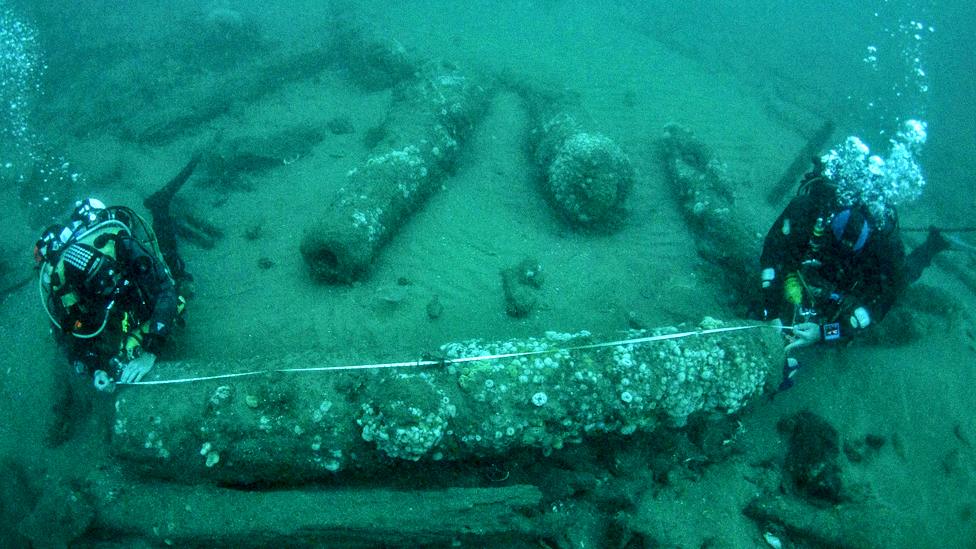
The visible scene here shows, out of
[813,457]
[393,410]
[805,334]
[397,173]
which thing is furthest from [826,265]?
[397,173]

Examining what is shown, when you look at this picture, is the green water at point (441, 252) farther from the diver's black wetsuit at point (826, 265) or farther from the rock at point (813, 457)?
the diver's black wetsuit at point (826, 265)

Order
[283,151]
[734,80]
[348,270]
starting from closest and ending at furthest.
→ [348,270], [283,151], [734,80]

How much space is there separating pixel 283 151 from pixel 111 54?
745cm

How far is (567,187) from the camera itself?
6.23m

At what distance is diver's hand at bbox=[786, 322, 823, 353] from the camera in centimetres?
450

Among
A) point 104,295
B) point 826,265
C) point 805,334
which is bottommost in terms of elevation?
point 104,295

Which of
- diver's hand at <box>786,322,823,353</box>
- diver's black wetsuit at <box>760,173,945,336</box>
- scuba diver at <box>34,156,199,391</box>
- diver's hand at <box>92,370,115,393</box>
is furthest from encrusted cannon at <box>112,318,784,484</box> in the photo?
diver's black wetsuit at <box>760,173,945,336</box>

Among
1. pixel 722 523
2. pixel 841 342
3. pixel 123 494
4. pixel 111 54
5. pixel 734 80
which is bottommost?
pixel 111 54

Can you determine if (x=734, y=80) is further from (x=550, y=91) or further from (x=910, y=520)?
(x=910, y=520)

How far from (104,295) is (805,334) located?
6.48m

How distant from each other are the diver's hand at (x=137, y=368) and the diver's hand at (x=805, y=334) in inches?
226

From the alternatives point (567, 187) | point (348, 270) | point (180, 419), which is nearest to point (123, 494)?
point (180, 419)

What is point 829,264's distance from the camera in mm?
5117

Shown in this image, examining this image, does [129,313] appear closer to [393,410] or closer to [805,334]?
[393,410]
